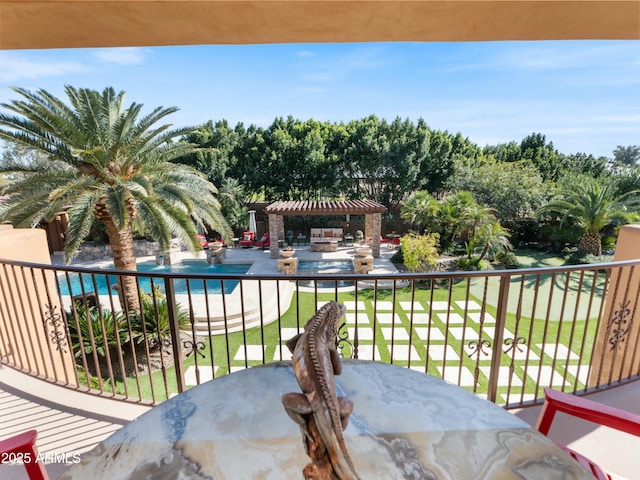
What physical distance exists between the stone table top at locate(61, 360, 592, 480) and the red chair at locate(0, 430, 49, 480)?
51 centimetres

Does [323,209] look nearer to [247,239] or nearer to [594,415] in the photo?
[247,239]

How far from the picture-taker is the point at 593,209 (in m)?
12.5

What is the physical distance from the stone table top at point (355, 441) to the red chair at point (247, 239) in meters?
16.2

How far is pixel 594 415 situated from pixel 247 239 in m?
16.8

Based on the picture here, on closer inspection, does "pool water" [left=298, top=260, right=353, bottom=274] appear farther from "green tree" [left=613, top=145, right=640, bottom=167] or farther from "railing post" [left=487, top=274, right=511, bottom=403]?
"green tree" [left=613, top=145, right=640, bottom=167]

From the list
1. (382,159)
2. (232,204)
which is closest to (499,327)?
(232,204)

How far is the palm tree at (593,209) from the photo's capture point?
12375mm

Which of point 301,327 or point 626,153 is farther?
point 626,153

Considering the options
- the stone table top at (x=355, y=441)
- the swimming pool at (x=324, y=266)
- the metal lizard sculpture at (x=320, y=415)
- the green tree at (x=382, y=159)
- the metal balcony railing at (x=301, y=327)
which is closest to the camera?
the metal lizard sculpture at (x=320, y=415)

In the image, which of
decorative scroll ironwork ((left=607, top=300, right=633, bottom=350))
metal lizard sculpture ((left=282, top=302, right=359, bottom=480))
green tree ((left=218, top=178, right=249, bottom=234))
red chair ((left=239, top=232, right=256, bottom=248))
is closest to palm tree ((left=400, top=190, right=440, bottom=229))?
red chair ((left=239, top=232, right=256, bottom=248))

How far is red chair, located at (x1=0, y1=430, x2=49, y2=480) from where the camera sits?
1187 mm

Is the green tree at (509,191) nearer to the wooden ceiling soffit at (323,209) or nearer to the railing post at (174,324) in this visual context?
the wooden ceiling soffit at (323,209)

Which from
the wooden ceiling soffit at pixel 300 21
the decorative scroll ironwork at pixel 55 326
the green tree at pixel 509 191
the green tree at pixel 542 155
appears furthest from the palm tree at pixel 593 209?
the decorative scroll ironwork at pixel 55 326

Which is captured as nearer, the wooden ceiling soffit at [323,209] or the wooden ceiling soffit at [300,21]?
the wooden ceiling soffit at [300,21]
